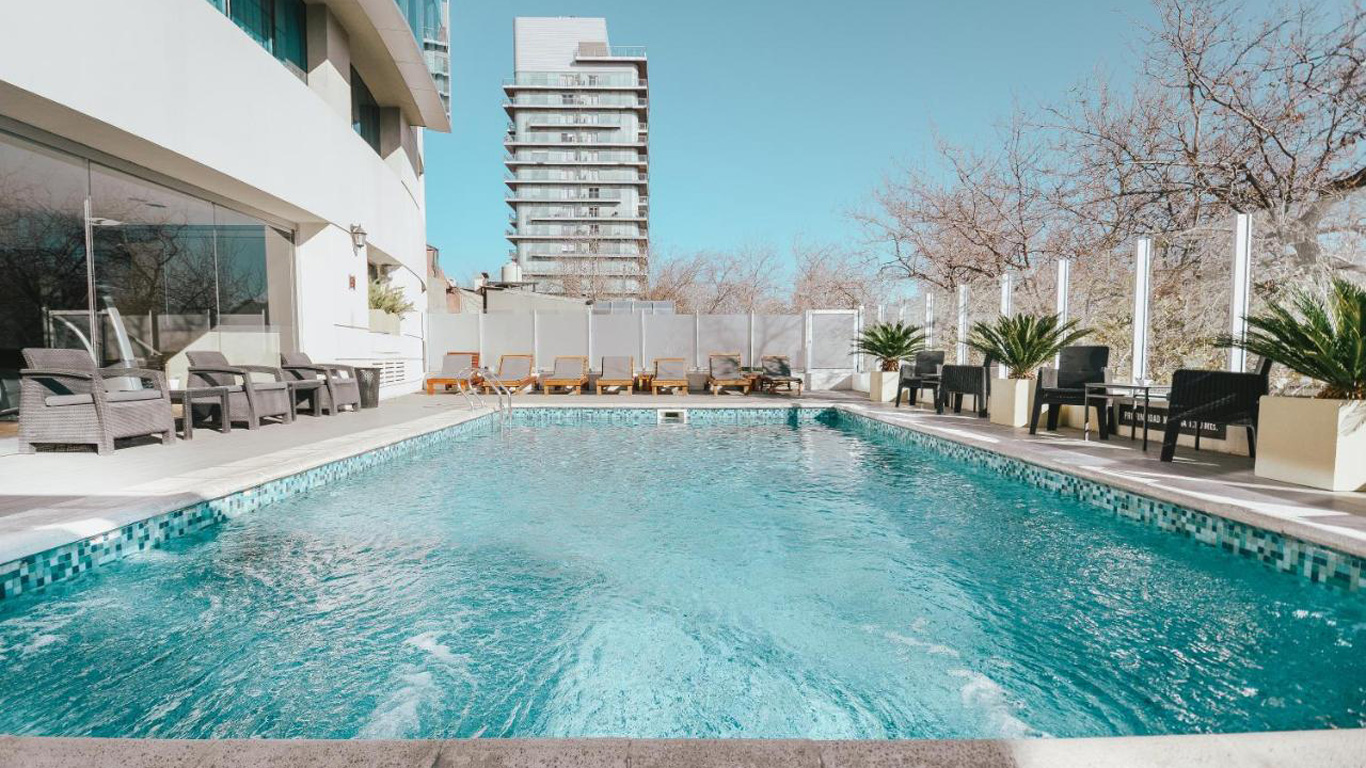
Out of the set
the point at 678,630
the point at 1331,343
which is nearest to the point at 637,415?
the point at 678,630

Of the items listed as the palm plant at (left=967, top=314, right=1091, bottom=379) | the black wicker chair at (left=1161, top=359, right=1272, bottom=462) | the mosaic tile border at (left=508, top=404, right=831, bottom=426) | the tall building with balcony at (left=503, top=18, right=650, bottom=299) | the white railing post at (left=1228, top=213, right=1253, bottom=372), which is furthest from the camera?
the tall building with balcony at (left=503, top=18, right=650, bottom=299)

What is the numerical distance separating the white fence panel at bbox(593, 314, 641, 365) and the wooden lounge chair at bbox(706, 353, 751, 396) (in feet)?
8.40

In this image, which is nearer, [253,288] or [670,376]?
[253,288]

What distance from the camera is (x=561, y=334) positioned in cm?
1558

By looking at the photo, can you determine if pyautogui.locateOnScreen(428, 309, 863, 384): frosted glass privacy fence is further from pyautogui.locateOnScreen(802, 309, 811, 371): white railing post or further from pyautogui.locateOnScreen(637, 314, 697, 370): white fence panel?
pyautogui.locateOnScreen(802, 309, 811, 371): white railing post

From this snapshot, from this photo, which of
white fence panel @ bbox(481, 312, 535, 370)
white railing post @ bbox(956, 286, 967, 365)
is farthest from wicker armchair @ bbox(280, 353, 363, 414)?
white railing post @ bbox(956, 286, 967, 365)

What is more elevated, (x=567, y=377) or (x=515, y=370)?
(x=515, y=370)

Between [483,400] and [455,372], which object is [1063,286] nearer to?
[483,400]

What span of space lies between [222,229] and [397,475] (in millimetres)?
4391

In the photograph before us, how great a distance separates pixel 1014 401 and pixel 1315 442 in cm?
352

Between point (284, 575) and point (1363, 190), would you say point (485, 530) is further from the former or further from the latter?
point (1363, 190)

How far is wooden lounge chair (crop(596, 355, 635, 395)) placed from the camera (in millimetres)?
13516

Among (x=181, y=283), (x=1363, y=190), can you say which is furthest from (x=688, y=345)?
(x=1363, y=190)

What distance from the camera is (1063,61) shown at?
11086mm
